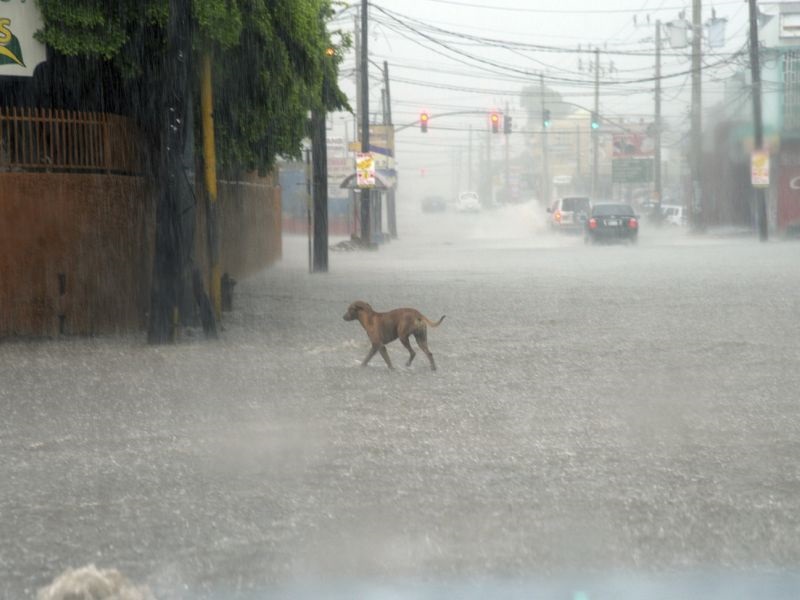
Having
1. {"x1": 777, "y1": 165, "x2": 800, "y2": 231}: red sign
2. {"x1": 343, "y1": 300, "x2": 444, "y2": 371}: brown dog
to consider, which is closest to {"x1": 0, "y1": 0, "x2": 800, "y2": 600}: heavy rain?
{"x1": 343, "y1": 300, "x2": 444, "y2": 371}: brown dog

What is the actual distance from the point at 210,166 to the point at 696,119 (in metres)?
41.2

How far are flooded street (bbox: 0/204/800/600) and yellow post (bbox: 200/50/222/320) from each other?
59 cm

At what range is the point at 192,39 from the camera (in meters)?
14.2

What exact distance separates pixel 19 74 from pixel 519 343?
604 cm

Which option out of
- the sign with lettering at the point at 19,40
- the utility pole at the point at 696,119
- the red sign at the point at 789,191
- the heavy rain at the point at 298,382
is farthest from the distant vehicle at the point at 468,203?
the sign with lettering at the point at 19,40

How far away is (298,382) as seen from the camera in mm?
11188

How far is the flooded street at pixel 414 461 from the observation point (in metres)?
5.52

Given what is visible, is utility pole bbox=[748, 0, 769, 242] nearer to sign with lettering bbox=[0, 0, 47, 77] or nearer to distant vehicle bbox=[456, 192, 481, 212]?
sign with lettering bbox=[0, 0, 47, 77]

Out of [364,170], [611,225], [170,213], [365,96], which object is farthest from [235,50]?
[611,225]

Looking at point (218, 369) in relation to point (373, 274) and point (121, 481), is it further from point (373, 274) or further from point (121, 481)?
point (373, 274)

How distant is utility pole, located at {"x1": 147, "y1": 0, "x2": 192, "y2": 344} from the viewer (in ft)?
44.9

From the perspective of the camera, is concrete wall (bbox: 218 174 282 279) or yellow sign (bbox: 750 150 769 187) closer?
concrete wall (bbox: 218 174 282 279)

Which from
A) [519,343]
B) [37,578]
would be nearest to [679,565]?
[37,578]

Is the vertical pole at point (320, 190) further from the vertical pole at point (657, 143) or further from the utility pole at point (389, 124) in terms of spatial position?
the vertical pole at point (657, 143)
